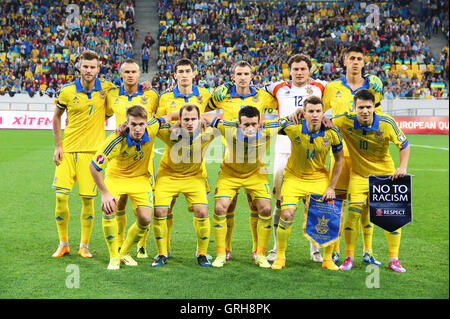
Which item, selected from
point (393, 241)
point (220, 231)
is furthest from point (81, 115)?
point (393, 241)

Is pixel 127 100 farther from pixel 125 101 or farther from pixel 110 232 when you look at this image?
pixel 110 232

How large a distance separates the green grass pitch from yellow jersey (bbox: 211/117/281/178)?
96cm

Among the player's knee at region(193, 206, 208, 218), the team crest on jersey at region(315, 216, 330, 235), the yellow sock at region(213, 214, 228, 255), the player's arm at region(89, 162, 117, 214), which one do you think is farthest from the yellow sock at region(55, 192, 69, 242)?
the team crest on jersey at region(315, 216, 330, 235)

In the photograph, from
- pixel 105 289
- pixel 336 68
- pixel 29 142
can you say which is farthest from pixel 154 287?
pixel 336 68

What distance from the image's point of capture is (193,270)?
490cm

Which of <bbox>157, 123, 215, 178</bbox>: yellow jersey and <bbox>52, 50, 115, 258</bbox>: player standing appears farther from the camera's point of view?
<bbox>52, 50, 115, 258</bbox>: player standing

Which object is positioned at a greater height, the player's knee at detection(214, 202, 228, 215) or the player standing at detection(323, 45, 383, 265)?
the player standing at detection(323, 45, 383, 265)

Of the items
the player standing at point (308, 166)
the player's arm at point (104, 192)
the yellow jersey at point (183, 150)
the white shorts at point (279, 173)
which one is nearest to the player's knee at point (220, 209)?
the yellow jersey at point (183, 150)

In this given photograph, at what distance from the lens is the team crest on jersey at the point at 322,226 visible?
4.90 meters

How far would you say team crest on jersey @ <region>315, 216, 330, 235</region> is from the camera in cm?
490

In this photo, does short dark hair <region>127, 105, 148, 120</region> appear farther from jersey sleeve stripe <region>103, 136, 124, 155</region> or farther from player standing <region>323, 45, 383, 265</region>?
player standing <region>323, 45, 383, 265</region>

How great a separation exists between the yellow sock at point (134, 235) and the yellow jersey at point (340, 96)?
7.81 ft

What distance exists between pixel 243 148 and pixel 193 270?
133 cm

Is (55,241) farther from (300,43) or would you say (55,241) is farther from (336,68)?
(300,43)
